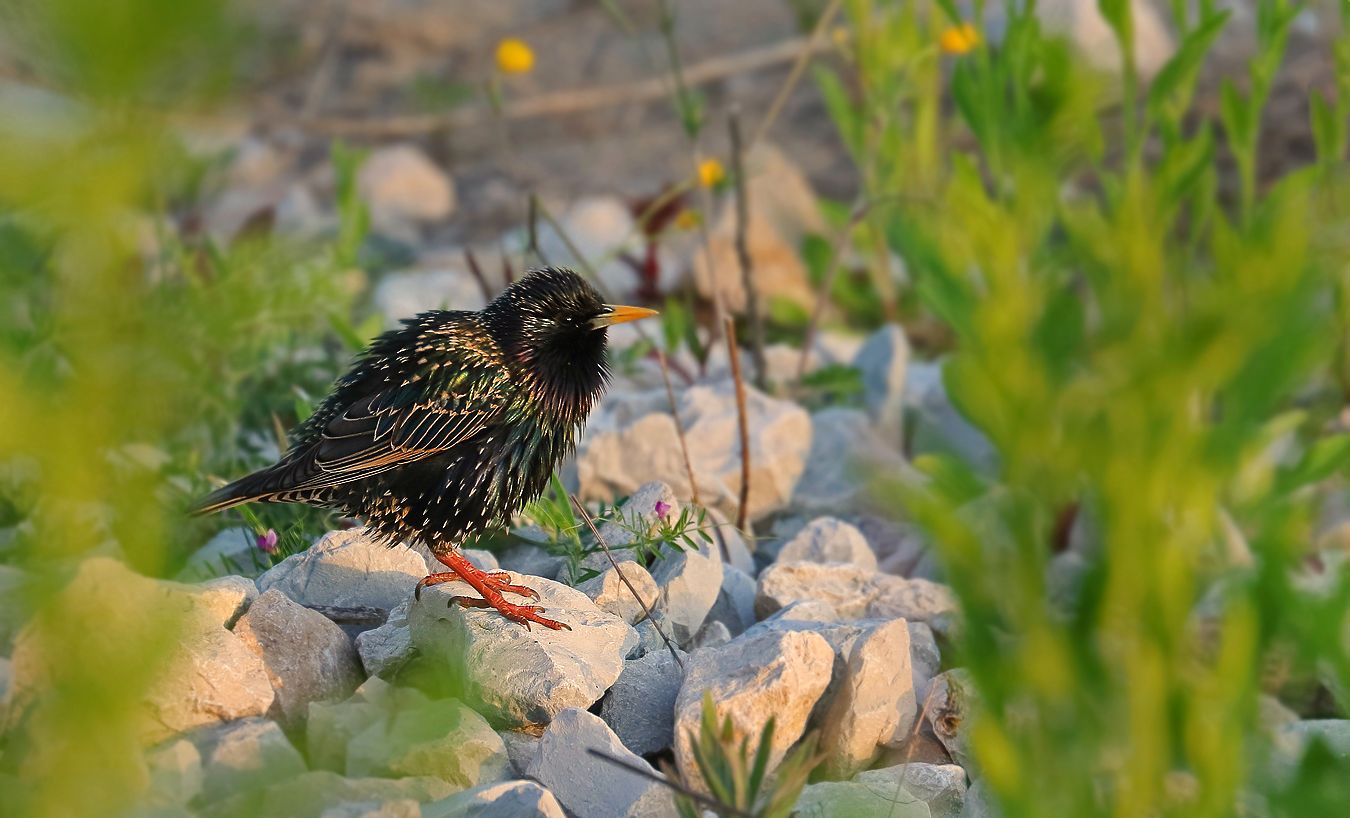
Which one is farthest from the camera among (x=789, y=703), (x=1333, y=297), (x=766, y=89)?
(x=766, y=89)

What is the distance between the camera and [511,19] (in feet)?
32.6

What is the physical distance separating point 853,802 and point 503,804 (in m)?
0.66

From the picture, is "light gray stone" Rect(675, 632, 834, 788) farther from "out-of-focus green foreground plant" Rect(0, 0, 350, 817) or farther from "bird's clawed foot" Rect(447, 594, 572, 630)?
"out-of-focus green foreground plant" Rect(0, 0, 350, 817)

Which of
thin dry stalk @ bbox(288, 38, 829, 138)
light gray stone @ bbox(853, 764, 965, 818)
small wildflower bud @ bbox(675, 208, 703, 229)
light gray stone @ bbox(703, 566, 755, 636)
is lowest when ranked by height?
light gray stone @ bbox(853, 764, 965, 818)

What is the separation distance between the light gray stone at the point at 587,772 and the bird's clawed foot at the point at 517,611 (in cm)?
Answer: 40

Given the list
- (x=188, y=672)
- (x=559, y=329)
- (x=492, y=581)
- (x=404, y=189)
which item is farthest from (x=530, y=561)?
(x=404, y=189)

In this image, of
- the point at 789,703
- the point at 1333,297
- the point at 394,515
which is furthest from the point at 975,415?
the point at 1333,297

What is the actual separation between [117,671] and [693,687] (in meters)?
1.60

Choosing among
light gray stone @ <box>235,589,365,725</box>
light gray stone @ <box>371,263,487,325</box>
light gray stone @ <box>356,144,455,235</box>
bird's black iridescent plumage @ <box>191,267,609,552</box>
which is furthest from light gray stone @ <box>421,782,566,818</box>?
light gray stone @ <box>356,144,455,235</box>

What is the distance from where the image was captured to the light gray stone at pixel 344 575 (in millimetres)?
3533

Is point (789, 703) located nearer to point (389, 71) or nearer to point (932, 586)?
point (932, 586)

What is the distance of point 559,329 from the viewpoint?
396cm

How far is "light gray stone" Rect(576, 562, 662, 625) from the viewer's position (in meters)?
3.57

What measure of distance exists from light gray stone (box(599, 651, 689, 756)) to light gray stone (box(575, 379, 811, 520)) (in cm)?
124
